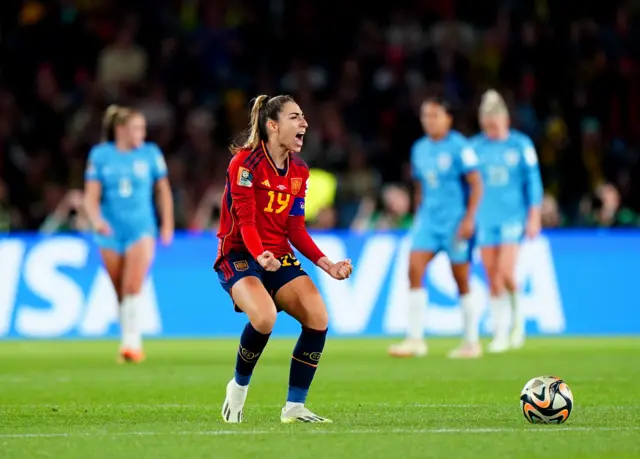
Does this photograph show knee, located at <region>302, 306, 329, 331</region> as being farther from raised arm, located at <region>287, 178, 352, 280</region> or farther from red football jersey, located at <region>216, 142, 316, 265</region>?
red football jersey, located at <region>216, 142, 316, 265</region>

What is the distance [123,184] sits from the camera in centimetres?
1475

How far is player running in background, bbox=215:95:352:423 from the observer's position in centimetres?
841

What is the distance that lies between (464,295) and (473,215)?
0.89 meters

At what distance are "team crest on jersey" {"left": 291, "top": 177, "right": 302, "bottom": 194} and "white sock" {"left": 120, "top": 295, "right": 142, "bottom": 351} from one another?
20.0 ft

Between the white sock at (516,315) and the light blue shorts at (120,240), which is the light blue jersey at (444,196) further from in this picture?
the light blue shorts at (120,240)

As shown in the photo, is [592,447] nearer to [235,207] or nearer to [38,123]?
[235,207]

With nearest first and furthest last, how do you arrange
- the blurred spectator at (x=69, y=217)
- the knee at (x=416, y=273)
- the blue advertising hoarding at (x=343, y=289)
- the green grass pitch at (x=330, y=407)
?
the green grass pitch at (x=330, y=407) → the knee at (x=416, y=273) → the blue advertising hoarding at (x=343, y=289) → the blurred spectator at (x=69, y=217)

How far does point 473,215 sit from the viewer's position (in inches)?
575

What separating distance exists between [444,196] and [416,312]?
124 cm

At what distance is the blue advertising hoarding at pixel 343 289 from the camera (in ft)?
59.2

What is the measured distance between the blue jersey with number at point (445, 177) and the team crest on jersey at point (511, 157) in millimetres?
961

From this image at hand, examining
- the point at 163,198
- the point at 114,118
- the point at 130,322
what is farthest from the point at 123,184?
the point at 130,322

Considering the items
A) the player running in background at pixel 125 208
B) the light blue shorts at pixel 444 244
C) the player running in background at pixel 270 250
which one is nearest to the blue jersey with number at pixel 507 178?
the light blue shorts at pixel 444 244

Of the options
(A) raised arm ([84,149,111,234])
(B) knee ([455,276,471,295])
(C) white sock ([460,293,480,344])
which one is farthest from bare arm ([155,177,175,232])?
(C) white sock ([460,293,480,344])
